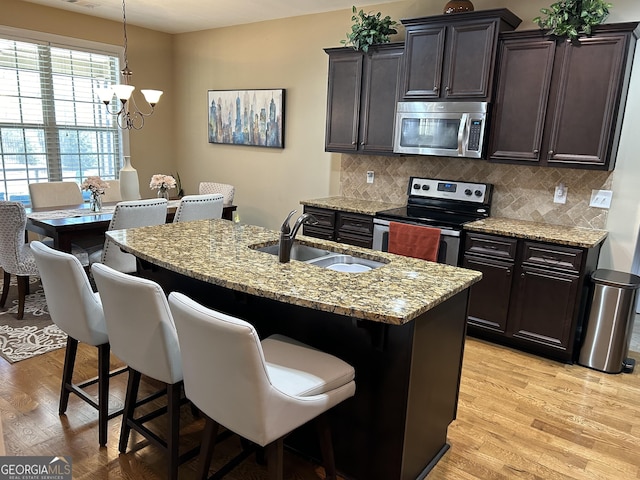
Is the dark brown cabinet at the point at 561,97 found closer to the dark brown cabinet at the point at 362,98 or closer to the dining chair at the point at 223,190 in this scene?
the dark brown cabinet at the point at 362,98

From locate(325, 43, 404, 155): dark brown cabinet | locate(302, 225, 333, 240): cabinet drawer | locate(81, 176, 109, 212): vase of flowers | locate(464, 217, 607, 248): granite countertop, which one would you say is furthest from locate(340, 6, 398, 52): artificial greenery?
locate(81, 176, 109, 212): vase of flowers

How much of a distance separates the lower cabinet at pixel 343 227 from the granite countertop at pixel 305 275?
154cm

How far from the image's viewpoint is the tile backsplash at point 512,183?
3.57 metres

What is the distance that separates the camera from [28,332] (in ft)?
11.3

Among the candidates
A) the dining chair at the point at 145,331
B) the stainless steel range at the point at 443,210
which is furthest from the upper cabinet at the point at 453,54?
the dining chair at the point at 145,331

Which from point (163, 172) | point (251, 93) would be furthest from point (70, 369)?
point (163, 172)

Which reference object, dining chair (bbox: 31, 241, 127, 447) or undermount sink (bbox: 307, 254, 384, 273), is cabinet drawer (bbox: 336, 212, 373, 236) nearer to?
undermount sink (bbox: 307, 254, 384, 273)

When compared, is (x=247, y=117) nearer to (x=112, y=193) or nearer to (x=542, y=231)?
(x=112, y=193)

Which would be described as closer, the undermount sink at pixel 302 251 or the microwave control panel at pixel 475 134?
the undermount sink at pixel 302 251

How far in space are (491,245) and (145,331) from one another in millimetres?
2581

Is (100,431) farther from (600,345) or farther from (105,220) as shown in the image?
(600,345)

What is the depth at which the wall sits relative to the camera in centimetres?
499

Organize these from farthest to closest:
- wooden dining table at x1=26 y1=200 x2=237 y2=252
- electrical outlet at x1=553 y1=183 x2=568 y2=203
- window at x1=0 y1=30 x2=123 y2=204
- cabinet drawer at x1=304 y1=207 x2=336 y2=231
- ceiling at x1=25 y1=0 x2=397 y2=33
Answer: window at x1=0 y1=30 x2=123 y2=204 → ceiling at x1=25 y1=0 x2=397 y2=33 → cabinet drawer at x1=304 y1=207 x2=336 y2=231 → electrical outlet at x1=553 y1=183 x2=568 y2=203 → wooden dining table at x1=26 y1=200 x2=237 y2=252

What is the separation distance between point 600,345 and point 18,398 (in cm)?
371
